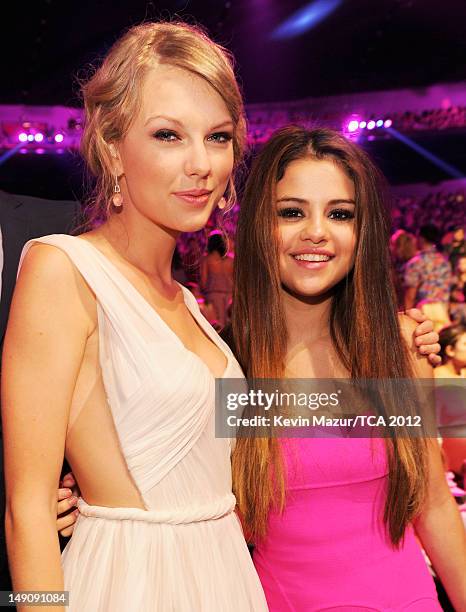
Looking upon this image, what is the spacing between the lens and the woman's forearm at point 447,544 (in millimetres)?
1946

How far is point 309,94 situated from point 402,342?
8.73 m

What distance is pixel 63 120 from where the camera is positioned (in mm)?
9898

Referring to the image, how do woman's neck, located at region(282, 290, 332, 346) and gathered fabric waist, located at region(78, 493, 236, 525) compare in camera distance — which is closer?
gathered fabric waist, located at region(78, 493, 236, 525)

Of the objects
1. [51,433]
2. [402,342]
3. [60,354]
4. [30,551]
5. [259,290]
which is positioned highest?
[259,290]

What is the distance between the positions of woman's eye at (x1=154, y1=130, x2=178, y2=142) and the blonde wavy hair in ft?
0.20

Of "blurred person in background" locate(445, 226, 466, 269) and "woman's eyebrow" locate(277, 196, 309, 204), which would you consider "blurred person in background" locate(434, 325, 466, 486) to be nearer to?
"woman's eyebrow" locate(277, 196, 309, 204)

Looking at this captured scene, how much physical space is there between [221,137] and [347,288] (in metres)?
0.61

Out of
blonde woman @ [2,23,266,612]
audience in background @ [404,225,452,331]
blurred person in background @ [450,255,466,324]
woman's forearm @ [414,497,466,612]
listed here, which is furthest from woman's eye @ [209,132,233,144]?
blurred person in background @ [450,255,466,324]

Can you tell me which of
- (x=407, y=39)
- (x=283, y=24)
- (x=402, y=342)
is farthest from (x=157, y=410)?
(x=407, y=39)

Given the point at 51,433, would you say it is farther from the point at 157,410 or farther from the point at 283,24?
the point at 283,24

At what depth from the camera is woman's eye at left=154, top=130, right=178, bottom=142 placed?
152cm

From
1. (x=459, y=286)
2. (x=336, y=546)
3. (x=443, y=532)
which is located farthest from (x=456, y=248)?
(x=336, y=546)

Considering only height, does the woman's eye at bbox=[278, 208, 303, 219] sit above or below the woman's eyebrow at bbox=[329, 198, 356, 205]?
below

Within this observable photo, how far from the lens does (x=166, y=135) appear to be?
153cm
